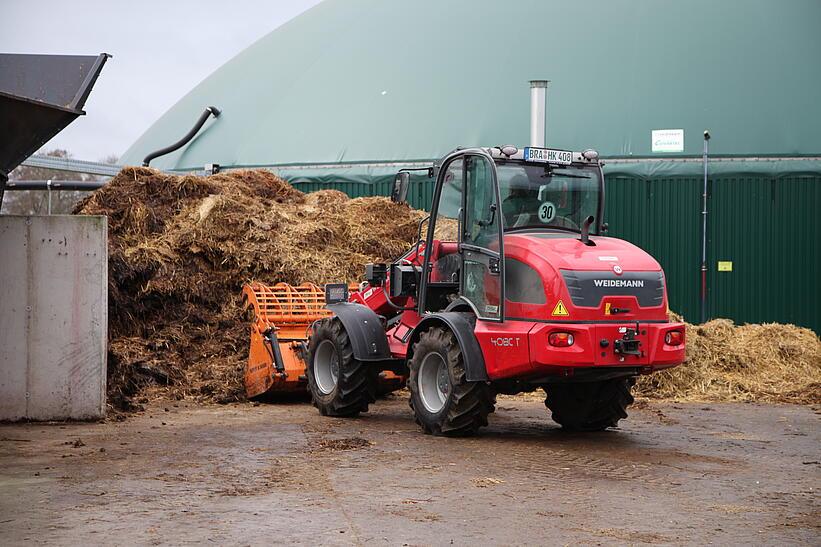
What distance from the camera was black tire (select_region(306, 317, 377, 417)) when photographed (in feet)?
39.4

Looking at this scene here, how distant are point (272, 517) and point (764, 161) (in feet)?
56.4

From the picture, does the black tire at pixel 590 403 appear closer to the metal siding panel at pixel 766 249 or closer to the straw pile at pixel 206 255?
the straw pile at pixel 206 255

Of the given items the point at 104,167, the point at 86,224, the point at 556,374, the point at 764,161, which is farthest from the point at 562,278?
the point at 104,167

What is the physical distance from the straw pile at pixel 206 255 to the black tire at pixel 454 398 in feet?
11.9

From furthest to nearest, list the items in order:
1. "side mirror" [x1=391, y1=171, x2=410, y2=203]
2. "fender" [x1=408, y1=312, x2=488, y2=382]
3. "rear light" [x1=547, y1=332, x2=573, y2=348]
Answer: "side mirror" [x1=391, y1=171, x2=410, y2=203]
"fender" [x1=408, y1=312, x2=488, y2=382]
"rear light" [x1=547, y1=332, x2=573, y2=348]

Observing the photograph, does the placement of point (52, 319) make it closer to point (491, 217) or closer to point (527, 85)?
point (491, 217)

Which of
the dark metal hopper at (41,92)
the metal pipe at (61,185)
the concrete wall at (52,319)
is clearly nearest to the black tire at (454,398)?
the concrete wall at (52,319)

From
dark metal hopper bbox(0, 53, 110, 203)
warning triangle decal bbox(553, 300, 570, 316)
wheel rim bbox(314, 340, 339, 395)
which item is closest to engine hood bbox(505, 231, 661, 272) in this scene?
warning triangle decal bbox(553, 300, 570, 316)

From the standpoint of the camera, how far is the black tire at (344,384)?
12.0 meters

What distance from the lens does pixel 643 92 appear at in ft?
75.8

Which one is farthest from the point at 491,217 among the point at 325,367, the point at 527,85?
the point at 527,85

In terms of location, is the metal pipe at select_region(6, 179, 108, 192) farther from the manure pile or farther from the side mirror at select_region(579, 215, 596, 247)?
the side mirror at select_region(579, 215, 596, 247)

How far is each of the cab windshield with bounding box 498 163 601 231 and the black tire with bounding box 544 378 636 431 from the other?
65.3 inches

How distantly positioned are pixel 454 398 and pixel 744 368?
691cm
